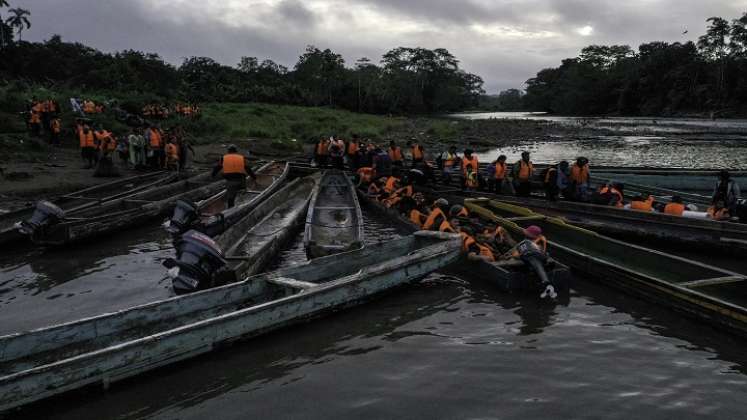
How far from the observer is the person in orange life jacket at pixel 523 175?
15.3 meters

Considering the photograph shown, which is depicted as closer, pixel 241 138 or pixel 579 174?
pixel 579 174

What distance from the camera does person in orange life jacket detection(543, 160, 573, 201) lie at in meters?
14.4

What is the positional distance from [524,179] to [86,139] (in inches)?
619

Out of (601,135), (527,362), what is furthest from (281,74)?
(527,362)

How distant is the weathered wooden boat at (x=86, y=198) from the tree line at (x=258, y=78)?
21355mm

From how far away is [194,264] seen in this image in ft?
23.6

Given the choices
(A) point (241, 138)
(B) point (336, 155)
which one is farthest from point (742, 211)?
(A) point (241, 138)

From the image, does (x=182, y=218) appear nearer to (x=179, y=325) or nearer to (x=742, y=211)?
(x=179, y=325)

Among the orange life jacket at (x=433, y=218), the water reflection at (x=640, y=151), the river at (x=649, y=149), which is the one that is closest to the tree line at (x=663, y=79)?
the river at (x=649, y=149)

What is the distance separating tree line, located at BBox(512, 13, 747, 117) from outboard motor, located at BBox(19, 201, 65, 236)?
7455 cm

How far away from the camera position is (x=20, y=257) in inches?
415

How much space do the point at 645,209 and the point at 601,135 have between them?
41.7 metres

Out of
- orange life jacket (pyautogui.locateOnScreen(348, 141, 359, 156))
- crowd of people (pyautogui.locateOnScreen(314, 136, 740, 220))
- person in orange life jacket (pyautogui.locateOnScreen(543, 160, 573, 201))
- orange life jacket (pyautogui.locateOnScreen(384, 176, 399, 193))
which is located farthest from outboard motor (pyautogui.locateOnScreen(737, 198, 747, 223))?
orange life jacket (pyautogui.locateOnScreen(348, 141, 359, 156))

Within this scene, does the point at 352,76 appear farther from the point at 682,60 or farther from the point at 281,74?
the point at 682,60
